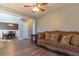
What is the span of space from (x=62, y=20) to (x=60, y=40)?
463 millimetres

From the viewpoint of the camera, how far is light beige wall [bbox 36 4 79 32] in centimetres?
204

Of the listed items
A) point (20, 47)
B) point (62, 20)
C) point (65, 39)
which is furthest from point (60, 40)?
point (20, 47)

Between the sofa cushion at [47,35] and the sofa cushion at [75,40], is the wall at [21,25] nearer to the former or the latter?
the sofa cushion at [47,35]

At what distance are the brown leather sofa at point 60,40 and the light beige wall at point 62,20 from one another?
112 mm

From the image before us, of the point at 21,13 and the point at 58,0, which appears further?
the point at 21,13

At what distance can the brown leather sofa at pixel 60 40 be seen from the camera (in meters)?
2.09

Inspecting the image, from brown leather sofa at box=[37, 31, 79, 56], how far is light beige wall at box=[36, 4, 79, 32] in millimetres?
112

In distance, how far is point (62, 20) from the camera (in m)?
2.06

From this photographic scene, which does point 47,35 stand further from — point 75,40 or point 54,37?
point 75,40

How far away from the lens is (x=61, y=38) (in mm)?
2160

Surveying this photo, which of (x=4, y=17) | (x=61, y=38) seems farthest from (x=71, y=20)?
(x=4, y=17)

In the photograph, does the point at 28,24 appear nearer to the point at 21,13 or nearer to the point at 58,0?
the point at 21,13

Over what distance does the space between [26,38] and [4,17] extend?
25.4 inches

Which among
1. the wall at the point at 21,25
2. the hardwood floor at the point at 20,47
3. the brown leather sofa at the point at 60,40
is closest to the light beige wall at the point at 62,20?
the brown leather sofa at the point at 60,40
